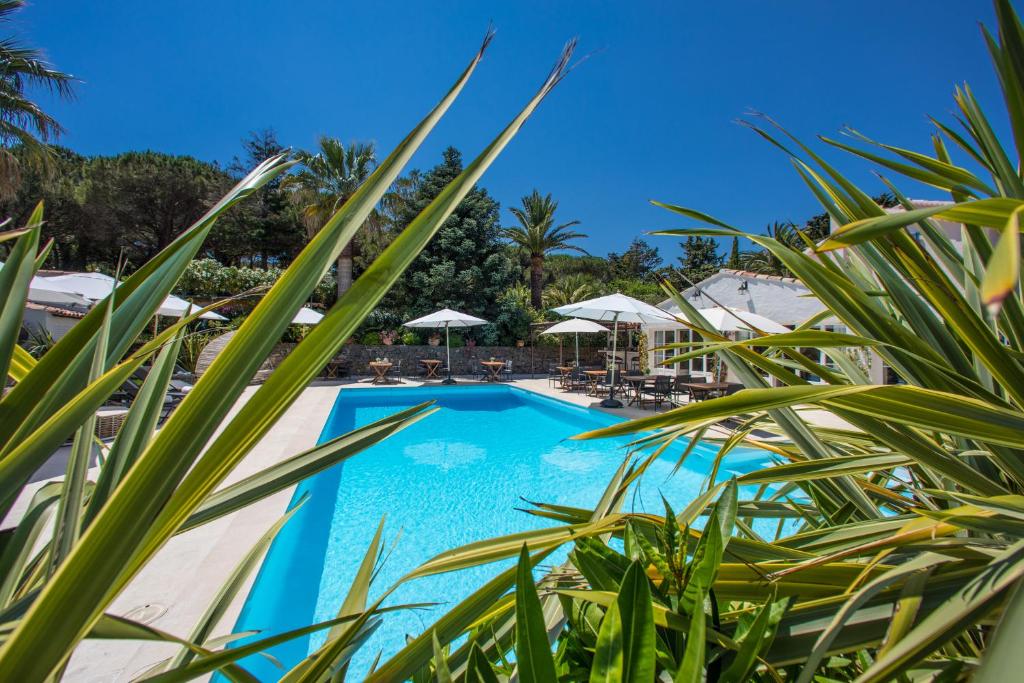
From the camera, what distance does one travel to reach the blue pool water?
3.85m

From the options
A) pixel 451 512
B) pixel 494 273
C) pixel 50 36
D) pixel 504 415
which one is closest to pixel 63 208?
pixel 50 36

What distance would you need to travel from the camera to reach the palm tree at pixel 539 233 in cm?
2430

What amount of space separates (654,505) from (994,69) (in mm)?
6173

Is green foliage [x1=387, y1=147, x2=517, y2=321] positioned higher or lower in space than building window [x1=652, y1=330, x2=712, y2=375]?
higher

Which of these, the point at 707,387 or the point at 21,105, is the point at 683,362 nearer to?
the point at 707,387

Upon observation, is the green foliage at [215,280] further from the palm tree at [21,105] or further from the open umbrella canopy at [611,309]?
the open umbrella canopy at [611,309]

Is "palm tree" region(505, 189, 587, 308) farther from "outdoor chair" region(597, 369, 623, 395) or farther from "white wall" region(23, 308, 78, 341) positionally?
"white wall" region(23, 308, 78, 341)

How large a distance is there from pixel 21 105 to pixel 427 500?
1680 centimetres

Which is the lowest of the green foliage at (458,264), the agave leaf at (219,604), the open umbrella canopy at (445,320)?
the agave leaf at (219,604)

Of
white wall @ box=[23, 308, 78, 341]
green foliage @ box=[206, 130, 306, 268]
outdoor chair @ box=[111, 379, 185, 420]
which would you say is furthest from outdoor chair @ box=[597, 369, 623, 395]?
green foliage @ box=[206, 130, 306, 268]

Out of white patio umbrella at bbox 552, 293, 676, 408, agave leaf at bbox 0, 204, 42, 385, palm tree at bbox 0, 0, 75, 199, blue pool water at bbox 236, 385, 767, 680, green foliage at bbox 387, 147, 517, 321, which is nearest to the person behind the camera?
agave leaf at bbox 0, 204, 42, 385

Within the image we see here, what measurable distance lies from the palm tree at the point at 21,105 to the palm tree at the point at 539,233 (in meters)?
17.2

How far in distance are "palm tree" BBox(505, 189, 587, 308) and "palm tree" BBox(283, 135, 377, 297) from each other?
8.07 metres

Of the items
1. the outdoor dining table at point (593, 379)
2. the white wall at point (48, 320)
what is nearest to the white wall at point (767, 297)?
the outdoor dining table at point (593, 379)
